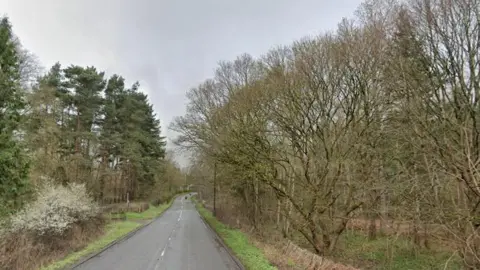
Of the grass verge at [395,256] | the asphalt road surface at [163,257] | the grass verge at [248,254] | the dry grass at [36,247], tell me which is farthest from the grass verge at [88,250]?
the grass verge at [395,256]

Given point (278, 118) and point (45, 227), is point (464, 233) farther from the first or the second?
point (45, 227)

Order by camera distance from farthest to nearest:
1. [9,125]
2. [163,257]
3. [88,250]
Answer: [9,125] → [88,250] → [163,257]

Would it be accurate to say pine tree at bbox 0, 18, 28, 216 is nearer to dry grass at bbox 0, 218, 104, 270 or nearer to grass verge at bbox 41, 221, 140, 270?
dry grass at bbox 0, 218, 104, 270

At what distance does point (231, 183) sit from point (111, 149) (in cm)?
2476

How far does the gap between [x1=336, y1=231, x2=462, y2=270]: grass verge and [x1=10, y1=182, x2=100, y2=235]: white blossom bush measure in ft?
47.3

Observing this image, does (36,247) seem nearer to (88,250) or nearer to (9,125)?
(88,250)

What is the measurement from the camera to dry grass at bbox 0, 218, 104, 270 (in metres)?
13.4

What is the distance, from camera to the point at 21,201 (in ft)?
71.9

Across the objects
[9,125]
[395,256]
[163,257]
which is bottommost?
[395,256]

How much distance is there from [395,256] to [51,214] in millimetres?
17562

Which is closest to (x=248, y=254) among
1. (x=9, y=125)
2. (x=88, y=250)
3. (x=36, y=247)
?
(x=88, y=250)

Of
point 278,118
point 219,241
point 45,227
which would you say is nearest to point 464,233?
point 278,118

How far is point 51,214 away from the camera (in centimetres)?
1858

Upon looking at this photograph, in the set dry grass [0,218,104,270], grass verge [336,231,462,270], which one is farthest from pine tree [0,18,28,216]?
grass verge [336,231,462,270]
